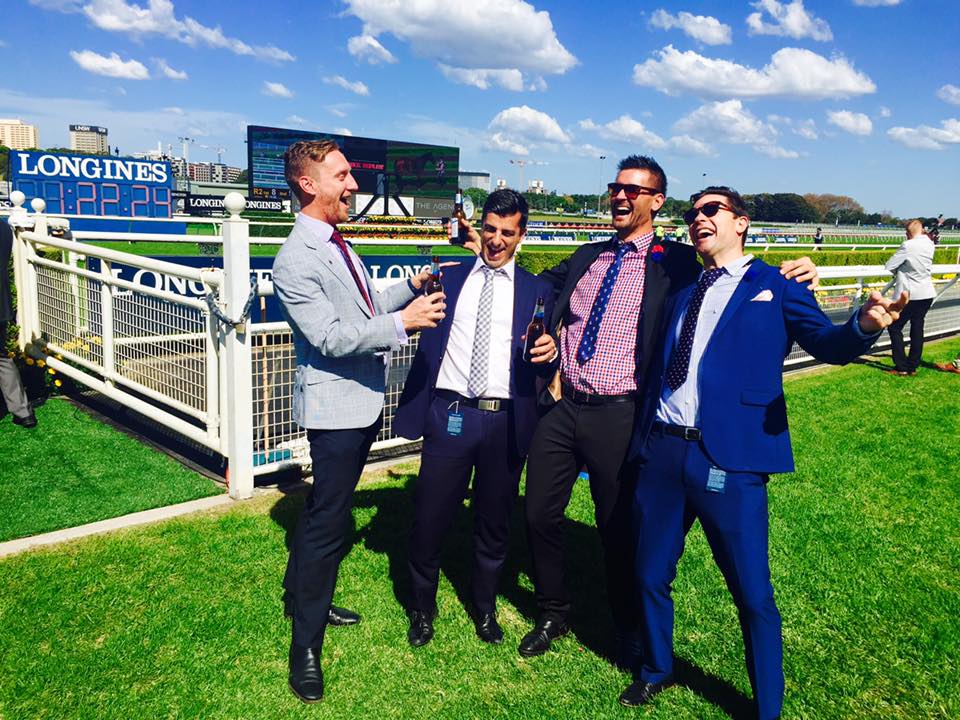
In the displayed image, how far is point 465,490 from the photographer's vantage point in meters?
3.53

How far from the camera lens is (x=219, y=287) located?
479 cm

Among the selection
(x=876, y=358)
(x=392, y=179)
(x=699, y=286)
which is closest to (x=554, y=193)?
(x=392, y=179)

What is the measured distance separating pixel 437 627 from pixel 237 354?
2.29 metres

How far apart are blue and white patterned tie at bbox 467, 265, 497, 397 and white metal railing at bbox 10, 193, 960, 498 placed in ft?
6.01

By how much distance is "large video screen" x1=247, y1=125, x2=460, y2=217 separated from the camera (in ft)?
144

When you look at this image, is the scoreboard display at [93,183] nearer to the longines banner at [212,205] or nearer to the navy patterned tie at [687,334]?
the longines banner at [212,205]

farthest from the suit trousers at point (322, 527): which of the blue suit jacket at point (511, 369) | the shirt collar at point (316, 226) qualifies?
the shirt collar at point (316, 226)

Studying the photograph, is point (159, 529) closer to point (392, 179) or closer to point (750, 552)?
point (750, 552)

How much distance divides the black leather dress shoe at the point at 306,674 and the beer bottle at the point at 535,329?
163 centimetres

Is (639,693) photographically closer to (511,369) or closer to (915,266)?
(511,369)

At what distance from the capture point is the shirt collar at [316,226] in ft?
9.74

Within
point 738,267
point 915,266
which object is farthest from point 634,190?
point 915,266

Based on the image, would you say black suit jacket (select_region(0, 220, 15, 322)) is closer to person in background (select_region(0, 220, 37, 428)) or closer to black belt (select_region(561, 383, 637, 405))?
person in background (select_region(0, 220, 37, 428))

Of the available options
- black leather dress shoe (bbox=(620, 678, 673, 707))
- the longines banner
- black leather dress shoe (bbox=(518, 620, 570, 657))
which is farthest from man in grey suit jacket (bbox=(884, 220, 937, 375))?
the longines banner
